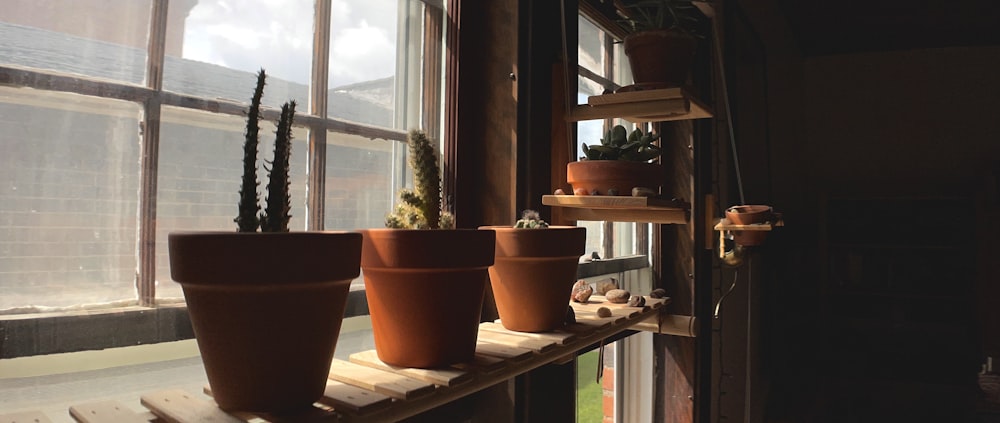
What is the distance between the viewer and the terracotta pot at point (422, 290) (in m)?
0.64

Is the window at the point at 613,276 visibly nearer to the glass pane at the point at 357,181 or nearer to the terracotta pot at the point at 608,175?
the terracotta pot at the point at 608,175

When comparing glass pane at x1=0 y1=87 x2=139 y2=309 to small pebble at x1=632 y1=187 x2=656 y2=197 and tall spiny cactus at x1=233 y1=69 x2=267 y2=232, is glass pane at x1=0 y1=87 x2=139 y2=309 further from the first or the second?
small pebble at x1=632 y1=187 x2=656 y2=197

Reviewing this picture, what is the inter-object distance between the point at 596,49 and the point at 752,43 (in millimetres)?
1922

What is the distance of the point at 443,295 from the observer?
2.15 ft

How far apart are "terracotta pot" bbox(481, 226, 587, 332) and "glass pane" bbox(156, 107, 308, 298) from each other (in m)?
0.35

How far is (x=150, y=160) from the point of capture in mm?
673

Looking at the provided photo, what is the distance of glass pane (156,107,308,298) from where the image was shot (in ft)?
2.25

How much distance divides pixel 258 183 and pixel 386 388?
0.77 feet

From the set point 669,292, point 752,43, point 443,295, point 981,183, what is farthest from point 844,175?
point 443,295

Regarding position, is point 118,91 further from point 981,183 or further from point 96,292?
point 981,183

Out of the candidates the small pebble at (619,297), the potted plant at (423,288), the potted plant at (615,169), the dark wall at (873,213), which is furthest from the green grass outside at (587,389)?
the dark wall at (873,213)

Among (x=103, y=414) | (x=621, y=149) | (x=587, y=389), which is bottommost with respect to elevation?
(x=587, y=389)

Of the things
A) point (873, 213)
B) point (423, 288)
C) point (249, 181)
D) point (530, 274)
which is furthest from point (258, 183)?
point (873, 213)

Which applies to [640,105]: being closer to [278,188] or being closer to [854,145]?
[278,188]
